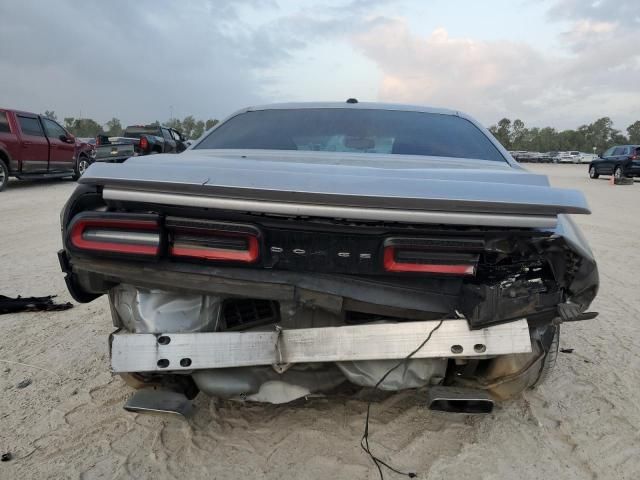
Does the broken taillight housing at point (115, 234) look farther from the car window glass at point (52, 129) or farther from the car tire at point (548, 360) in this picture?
the car window glass at point (52, 129)

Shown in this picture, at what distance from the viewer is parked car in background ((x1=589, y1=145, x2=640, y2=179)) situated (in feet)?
62.5

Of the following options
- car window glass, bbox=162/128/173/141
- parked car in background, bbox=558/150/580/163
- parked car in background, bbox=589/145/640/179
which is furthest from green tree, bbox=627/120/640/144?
car window glass, bbox=162/128/173/141

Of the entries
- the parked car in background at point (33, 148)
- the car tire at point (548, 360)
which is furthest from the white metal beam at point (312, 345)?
the parked car in background at point (33, 148)

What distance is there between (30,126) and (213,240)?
12300mm

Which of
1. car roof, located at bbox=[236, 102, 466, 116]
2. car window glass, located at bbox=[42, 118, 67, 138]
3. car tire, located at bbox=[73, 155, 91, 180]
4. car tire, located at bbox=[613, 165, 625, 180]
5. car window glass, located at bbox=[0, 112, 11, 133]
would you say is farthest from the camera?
car tire, located at bbox=[613, 165, 625, 180]

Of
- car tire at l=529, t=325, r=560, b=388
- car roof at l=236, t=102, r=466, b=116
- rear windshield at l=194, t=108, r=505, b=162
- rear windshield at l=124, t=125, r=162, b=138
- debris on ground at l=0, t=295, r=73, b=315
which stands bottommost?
debris on ground at l=0, t=295, r=73, b=315

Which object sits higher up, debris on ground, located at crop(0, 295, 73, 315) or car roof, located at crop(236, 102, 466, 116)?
car roof, located at crop(236, 102, 466, 116)

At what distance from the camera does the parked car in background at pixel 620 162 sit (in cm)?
1905

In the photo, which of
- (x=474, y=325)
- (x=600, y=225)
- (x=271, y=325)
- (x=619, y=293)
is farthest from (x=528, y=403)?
(x=600, y=225)

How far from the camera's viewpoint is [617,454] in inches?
81.0

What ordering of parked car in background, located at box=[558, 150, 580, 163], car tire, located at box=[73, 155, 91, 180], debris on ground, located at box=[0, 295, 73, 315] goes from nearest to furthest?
debris on ground, located at box=[0, 295, 73, 315]
car tire, located at box=[73, 155, 91, 180]
parked car in background, located at box=[558, 150, 580, 163]

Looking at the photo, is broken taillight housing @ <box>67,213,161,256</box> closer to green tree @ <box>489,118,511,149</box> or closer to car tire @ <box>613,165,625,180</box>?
car tire @ <box>613,165,625,180</box>

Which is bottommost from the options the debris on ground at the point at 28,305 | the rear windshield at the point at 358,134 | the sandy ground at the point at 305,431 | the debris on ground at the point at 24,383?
the debris on ground at the point at 28,305

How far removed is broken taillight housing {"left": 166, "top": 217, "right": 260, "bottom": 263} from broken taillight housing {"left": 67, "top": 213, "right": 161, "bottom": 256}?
77mm
